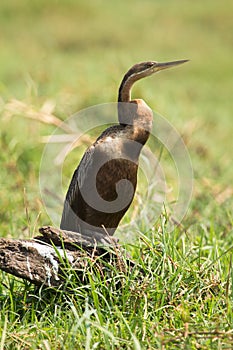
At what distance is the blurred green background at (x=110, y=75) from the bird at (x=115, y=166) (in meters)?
0.37

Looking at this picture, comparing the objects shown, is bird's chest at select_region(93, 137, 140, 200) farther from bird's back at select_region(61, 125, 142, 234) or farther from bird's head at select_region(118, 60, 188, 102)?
bird's head at select_region(118, 60, 188, 102)

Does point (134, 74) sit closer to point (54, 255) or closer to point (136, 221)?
point (54, 255)

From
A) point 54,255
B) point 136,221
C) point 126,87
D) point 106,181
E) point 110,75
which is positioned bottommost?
point 136,221

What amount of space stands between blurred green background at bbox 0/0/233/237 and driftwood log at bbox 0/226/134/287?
1.05 feet

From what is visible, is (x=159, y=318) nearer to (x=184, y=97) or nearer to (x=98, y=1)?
(x=184, y=97)

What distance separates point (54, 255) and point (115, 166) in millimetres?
485

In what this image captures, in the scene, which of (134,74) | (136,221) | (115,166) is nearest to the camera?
(115,166)

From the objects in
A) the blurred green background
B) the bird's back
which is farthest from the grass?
the bird's back

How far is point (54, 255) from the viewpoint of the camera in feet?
10.0

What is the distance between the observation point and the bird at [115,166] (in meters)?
3.04

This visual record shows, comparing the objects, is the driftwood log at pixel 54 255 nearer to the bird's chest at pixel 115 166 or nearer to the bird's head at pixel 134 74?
the bird's chest at pixel 115 166

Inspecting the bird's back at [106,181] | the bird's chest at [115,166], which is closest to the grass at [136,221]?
the bird's back at [106,181]

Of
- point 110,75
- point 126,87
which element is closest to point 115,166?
point 126,87

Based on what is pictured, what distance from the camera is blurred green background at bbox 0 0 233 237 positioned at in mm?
5602
